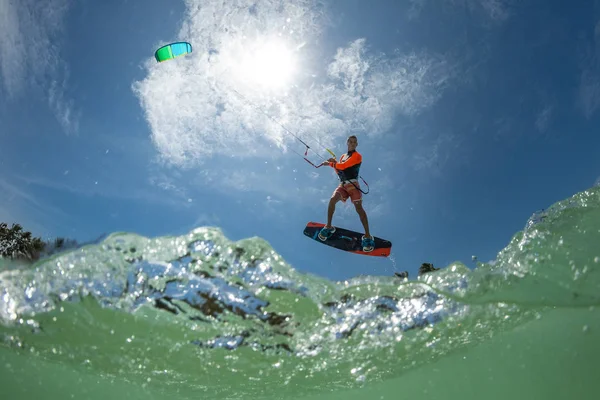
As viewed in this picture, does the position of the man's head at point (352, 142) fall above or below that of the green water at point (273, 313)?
above

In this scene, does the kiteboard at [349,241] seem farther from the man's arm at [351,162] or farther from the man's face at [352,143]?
the man's face at [352,143]

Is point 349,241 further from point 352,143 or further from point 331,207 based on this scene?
point 352,143

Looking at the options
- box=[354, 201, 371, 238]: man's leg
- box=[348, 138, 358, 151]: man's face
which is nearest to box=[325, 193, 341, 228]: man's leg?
box=[354, 201, 371, 238]: man's leg

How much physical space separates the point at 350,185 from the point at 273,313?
4.99 meters

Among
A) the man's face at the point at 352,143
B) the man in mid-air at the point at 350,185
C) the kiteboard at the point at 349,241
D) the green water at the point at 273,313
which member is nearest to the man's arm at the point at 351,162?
the man in mid-air at the point at 350,185

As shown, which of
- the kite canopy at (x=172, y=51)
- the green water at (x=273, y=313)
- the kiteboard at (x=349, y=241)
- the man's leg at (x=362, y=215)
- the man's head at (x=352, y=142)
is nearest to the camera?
the green water at (x=273, y=313)

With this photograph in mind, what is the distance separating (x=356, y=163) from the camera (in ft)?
32.7

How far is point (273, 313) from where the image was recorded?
6590 mm

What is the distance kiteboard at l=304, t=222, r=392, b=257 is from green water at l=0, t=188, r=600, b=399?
3499 mm

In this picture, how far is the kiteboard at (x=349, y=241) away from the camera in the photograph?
37.1ft

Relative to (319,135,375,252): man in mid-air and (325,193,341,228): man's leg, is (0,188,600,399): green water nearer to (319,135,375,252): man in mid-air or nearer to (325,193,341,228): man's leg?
(319,135,375,252): man in mid-air

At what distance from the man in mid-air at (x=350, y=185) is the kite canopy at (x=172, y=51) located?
21.4ft

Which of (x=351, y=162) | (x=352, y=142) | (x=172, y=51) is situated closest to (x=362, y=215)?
(x=351, y=162)

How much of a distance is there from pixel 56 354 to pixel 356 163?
9521 mm
